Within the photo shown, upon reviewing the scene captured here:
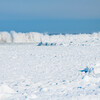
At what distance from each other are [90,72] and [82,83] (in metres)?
1.42

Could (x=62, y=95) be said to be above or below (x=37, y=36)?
below

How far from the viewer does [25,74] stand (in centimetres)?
720

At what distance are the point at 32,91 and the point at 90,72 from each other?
2465 mm

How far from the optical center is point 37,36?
30.6m

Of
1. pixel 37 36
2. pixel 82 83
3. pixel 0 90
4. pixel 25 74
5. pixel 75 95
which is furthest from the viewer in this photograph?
pixel 37 36

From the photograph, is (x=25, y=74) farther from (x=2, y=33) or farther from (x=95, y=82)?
(x=2, y=33)

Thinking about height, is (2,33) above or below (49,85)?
above

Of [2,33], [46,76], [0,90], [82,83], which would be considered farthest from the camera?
[2,33]

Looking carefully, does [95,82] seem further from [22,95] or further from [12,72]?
[12,72]

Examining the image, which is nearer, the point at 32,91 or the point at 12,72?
the point at 32,91

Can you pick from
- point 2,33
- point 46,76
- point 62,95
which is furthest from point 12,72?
point 2,33

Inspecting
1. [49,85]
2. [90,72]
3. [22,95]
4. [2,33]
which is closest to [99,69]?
[90,72]

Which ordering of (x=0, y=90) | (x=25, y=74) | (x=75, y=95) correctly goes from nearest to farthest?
(x=75, y=95) → (x=0, y=90) → (x=25, y=74)

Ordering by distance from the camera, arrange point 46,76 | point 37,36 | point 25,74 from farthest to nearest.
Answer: point 37,36 → point 25,74 → point 46,76
